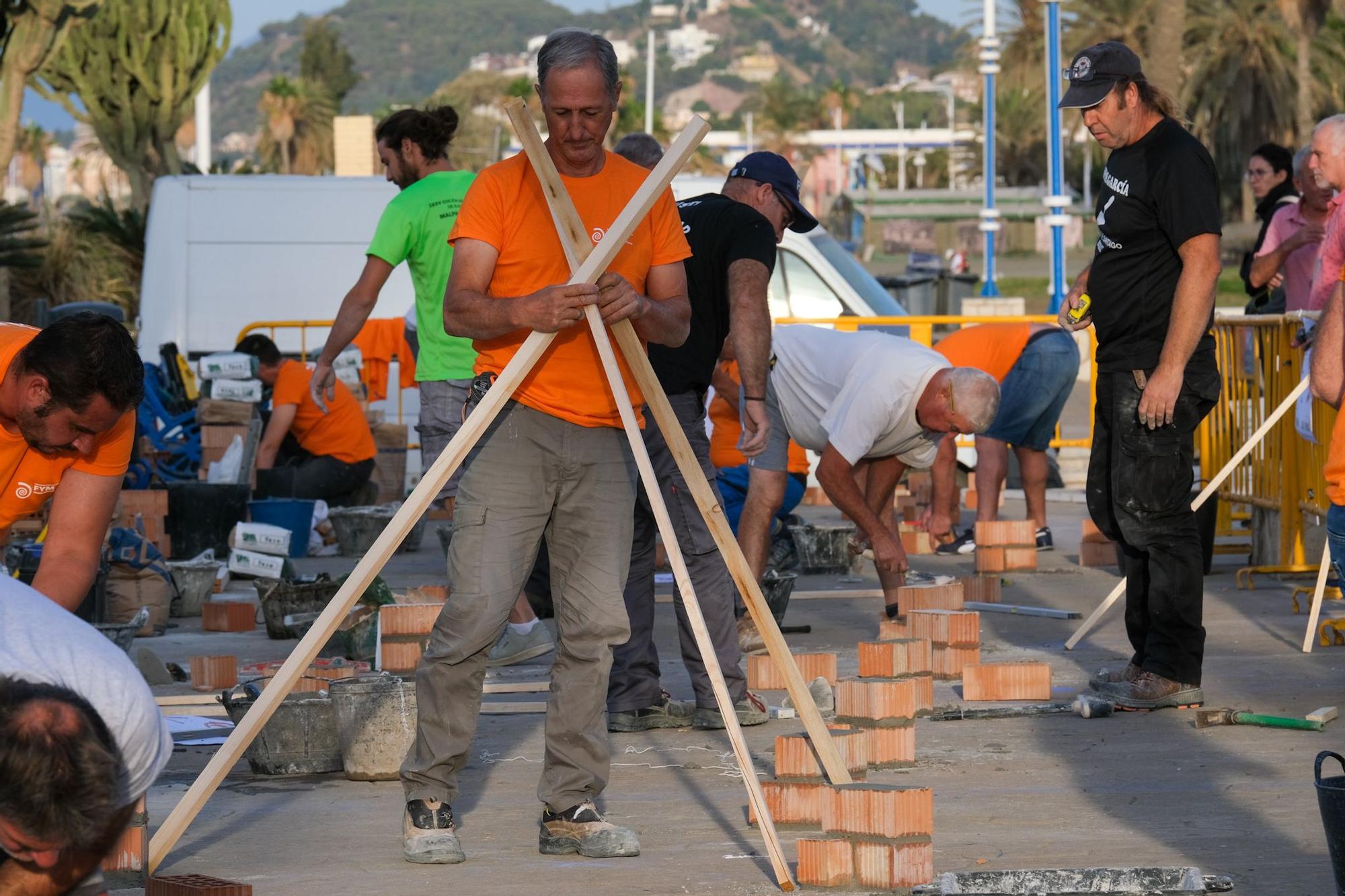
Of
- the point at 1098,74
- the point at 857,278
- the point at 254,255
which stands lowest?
the point at 857,278

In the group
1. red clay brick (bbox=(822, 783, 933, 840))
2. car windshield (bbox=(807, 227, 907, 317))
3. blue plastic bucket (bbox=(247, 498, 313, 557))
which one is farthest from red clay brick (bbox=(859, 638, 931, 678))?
car windshield (bbox=(807, 227, 907, 317))

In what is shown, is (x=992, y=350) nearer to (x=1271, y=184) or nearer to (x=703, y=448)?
(x=1271, y=184)

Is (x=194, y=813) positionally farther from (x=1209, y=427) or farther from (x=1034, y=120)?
(x=1034, y=120)

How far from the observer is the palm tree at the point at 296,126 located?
82062 mm

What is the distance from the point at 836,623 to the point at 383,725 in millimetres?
3424

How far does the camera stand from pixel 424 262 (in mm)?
7457

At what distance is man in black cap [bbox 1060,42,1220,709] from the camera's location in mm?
5895

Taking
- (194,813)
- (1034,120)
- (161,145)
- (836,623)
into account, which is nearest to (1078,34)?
(1034,120)

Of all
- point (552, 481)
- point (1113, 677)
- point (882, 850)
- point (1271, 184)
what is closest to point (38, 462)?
point (552, 481)

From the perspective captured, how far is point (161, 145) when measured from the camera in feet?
98.1

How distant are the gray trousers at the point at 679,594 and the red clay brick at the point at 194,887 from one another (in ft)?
6.75

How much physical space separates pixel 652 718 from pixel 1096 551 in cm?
480

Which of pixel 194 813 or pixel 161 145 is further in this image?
pixel 161 145

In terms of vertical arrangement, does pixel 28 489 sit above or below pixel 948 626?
above
